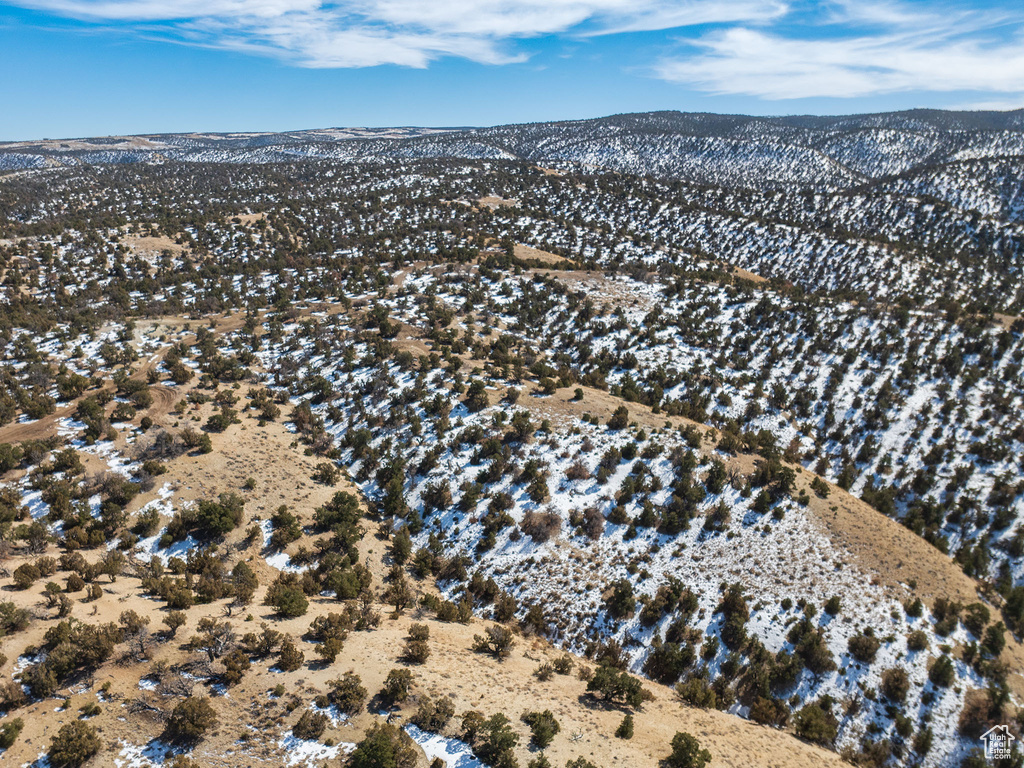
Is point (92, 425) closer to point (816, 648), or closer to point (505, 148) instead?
point (816, 648)

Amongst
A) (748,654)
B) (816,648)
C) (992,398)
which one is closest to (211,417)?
(748,654)

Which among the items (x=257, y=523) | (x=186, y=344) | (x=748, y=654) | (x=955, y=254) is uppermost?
(x=955, y=254)

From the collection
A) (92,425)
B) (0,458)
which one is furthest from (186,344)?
(0,458)

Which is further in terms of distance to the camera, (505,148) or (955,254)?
(505,148)

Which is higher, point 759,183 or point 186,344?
point 759,183

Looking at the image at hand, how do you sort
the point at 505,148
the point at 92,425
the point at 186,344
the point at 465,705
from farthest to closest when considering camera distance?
the point at 505,148 < the point at 186,344 < the point at 92,425 < the point at 465,705

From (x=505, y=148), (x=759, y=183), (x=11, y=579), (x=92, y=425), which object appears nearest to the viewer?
(x=11, y=579)
